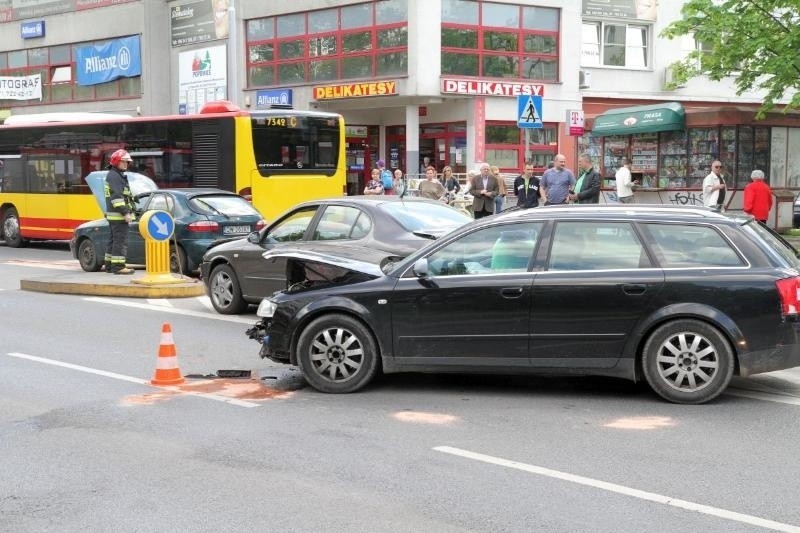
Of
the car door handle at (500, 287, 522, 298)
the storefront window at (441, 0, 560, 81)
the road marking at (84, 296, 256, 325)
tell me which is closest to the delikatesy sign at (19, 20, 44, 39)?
the storefront window at (441, 0, 560, 81)

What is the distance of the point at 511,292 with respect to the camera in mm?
7461

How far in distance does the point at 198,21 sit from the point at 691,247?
35476 millimetres

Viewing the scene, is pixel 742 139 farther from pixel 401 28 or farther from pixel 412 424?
pixel 412 424

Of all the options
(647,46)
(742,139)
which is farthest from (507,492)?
(647,46)

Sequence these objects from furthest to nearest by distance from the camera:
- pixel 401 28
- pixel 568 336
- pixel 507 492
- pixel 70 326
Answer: pixel 401 28 → pixel 70 326 → pixel 568 336 → pixel 507 492

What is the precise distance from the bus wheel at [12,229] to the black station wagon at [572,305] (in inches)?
738

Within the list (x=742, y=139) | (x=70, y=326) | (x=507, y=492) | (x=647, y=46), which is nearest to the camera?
(x=507, y=492)

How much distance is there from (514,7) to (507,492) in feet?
99.0

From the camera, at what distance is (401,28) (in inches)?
1270

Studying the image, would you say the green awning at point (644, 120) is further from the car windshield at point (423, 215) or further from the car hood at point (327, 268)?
the car hood at point (327, 268)

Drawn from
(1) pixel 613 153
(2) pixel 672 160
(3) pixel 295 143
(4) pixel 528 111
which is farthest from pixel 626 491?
(1) pixel 613 153

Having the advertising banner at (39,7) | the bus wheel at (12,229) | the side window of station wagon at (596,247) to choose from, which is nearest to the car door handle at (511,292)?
the side window of station wagon at (596,247)

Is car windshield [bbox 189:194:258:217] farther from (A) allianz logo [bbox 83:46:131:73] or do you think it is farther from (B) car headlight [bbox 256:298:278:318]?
(A) allianz logo [bbox 83:46:131:73]

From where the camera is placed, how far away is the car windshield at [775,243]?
7357 millimetres
